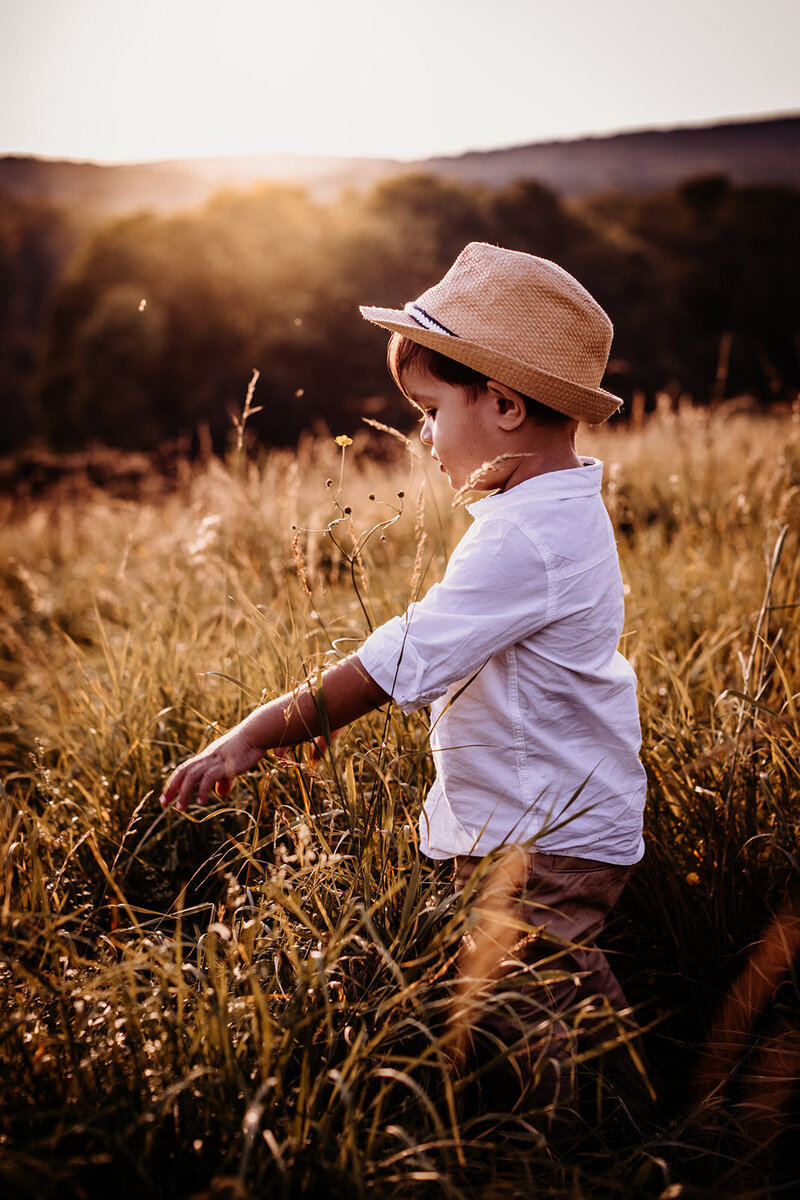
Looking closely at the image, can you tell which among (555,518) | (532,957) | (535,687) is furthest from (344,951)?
(555,518)

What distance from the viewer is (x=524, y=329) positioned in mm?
1442

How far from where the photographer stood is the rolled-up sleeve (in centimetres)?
126

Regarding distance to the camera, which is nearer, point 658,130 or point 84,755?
point 84,755

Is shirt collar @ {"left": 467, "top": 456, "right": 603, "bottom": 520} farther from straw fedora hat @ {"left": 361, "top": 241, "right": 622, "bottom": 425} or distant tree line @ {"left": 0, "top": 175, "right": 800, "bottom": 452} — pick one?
distant tree line @ {"left": 0, "top": 175, "right": 800, "bottom": 452}

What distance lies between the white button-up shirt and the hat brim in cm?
13

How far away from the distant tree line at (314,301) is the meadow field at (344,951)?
17526 mm

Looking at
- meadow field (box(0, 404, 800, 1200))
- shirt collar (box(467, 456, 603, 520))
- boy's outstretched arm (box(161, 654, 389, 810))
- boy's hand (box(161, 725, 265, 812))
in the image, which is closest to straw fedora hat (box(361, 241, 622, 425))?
shirt collar (box(467, 456, 603, 520))

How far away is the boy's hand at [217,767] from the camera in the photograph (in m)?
1.29

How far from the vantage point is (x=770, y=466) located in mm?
4230

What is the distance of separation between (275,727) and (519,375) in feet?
2.53

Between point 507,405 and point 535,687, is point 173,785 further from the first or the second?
point 507,405

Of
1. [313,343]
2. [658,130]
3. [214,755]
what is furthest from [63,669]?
[658,130]

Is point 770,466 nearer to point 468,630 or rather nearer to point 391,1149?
point 468,630

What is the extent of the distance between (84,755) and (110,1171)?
1.25m
